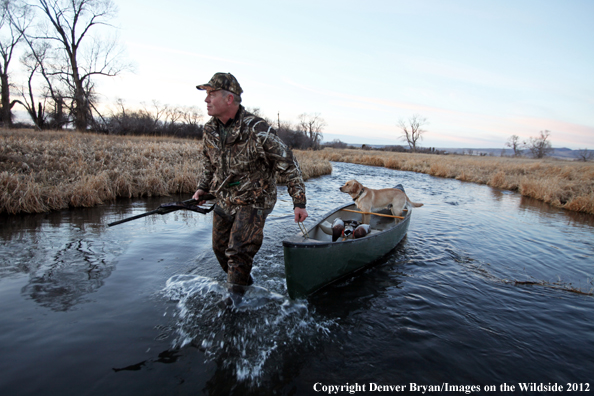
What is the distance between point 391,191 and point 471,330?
13.5 ft

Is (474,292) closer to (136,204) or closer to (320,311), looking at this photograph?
(320,311)

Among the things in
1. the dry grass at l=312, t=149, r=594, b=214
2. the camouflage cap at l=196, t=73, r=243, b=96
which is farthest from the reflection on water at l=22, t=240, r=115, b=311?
the dry grass at l=312, t=149, r=594, b=214

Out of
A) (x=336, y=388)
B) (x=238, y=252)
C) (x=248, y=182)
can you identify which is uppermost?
(x=248, y=182)

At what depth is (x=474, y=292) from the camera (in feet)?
16.4

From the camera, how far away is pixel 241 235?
11.4 ft

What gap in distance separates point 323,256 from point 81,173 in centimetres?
955

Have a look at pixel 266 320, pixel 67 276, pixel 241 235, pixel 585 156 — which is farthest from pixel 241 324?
pixel 585 156

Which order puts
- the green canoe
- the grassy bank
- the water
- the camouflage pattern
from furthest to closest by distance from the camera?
the grassy bank
the green canoe
the camouflage pattern
the water

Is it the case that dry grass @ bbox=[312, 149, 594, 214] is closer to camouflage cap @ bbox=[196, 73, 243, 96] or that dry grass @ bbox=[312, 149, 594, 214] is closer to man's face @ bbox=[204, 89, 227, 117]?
camouflage cap @ bbox=[196, 73, 243, 96]

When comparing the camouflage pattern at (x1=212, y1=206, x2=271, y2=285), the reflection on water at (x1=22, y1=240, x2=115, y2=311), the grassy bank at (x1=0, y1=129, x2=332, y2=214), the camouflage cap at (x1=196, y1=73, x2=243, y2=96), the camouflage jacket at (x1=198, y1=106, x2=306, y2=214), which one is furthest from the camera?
the grassy bank at (x1=0, y1=129, x2=332, y2=214)

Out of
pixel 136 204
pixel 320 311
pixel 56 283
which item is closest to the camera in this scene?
pixel 320 311

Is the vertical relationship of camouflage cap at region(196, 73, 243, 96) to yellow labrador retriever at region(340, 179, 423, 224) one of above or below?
above

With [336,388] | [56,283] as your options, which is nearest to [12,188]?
[56,283]

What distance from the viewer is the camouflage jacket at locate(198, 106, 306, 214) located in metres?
3.33
